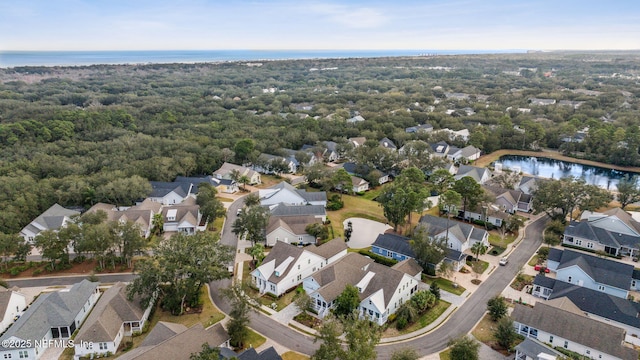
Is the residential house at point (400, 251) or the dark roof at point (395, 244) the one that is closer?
the residential house at point (400, 251)

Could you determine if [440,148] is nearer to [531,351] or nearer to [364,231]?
[364,231]

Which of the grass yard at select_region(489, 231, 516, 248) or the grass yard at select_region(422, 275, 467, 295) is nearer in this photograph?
the grass yard at select_region(422, 275, 467, 295)

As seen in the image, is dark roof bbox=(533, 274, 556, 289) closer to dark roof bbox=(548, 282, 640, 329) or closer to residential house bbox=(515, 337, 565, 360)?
dark roof bbox=(548, 282, 640, 329)

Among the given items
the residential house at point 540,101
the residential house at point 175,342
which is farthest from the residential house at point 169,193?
the residential house at point 540,101

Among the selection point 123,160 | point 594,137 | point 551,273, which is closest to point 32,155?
point 123,160

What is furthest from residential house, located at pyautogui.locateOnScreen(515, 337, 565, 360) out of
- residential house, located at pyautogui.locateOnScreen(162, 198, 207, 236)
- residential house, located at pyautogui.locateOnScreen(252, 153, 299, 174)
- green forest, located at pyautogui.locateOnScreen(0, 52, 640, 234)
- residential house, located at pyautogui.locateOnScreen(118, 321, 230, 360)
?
residential house, located at pyautogui.locateOnScreen(252, 153, 299, 174)

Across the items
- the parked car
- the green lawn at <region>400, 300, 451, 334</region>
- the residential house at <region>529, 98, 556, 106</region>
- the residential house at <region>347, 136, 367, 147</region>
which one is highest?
the residential house at <region>529, 98, 556, 106</region>

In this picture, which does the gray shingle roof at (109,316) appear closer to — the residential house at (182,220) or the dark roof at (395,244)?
the residential house at (182,220)
